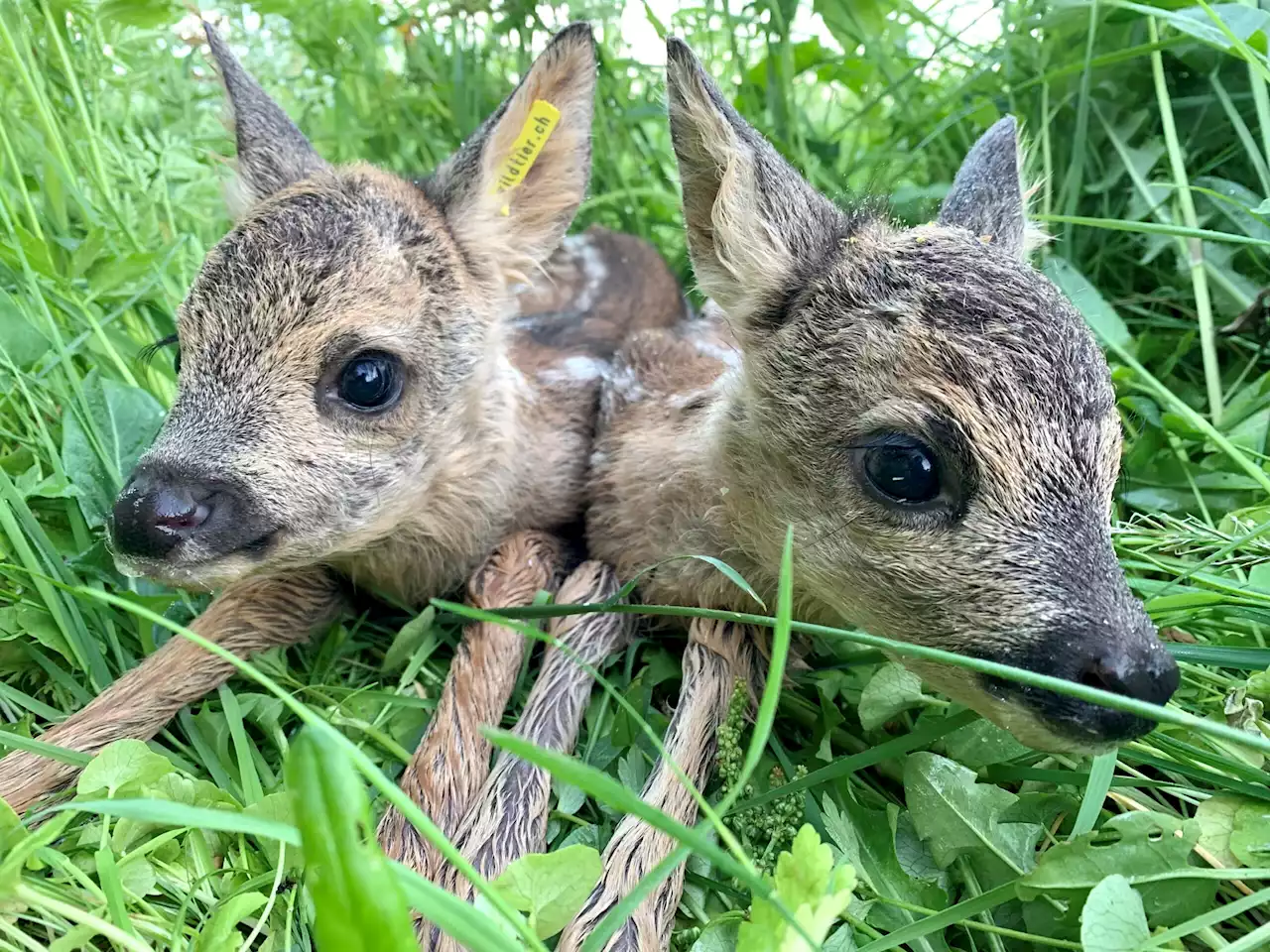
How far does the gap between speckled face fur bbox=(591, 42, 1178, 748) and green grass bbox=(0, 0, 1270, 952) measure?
22cm

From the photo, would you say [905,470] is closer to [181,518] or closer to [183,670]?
[181,518]

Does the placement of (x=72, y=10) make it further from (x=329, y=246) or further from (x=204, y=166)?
(x=329, y=246)

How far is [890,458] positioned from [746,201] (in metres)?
0.64

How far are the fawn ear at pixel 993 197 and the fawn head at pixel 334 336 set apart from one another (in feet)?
3.22

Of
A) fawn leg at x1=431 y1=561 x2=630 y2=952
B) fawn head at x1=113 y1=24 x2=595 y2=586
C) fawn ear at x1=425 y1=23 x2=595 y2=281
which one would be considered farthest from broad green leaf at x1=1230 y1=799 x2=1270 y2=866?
fawn ear at x1=425 y1=23 x2=595 y2=281

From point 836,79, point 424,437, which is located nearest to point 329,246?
point 424,437

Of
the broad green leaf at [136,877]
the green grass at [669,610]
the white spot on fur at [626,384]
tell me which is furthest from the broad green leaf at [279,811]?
the white spot on fur at [626,384]

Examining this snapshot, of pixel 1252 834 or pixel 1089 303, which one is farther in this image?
pixel 1089 303

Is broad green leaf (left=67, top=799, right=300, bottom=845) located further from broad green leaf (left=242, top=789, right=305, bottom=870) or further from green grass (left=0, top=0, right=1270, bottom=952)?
broad green leaf (left=242, top=789, right=305, bottom=870)

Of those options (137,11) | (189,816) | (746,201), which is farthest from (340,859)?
(137,11)

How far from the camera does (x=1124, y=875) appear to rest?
5.01 ft

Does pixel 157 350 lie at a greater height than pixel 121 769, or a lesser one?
greater

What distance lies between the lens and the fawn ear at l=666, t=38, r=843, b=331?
6.27 feet

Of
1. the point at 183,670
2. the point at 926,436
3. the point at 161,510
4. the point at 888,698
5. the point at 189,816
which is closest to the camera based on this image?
the point at 189,816
